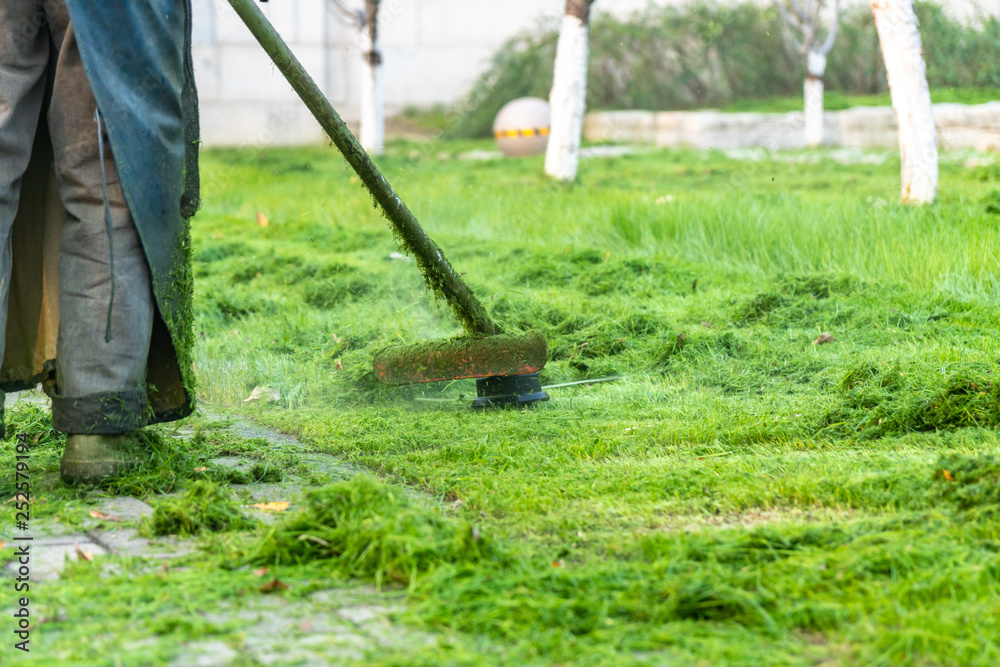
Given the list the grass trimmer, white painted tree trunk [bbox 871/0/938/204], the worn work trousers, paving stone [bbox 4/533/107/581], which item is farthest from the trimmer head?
white painted tree trunk [bbox 871/0/938/204]

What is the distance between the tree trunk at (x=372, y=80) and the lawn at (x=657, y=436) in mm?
8858

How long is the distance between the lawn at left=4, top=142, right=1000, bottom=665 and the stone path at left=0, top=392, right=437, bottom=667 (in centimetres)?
4

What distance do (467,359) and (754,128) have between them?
15028 millimetres

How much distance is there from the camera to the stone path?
1.51 metres

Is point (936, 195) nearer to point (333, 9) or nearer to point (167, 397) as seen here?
point (167, 397)

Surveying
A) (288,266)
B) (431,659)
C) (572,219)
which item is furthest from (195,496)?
(572,219)

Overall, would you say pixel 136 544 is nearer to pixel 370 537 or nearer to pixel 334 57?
pixel 370 537

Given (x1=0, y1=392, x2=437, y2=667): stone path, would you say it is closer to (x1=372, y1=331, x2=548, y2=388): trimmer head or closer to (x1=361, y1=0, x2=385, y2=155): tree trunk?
(x1=372, y1=331, x2=548, y2=388): trimmer head

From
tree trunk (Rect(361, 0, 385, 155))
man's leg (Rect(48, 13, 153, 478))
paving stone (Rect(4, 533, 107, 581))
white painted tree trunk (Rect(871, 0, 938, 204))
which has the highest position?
tree trunk (Rect(361, 0, 385, 155))

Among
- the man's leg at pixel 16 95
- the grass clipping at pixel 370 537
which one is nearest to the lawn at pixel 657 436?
the grass clipping at pixel 370 537

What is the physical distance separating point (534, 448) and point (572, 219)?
14.8ft

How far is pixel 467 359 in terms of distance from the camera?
10.7 ft

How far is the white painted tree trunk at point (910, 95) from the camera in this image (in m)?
7.09

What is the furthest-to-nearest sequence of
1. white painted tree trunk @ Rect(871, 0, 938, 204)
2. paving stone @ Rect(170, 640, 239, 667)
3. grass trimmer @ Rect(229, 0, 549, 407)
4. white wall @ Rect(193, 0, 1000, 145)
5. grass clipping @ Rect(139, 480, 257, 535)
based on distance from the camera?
white wall @ Rect(193, 0, 1000, 145)
white painted tree trunk @ Rect(871, 0, 938, 204)
grass trimmer @ Rect(229, 0, 549, 407)
grass clipping @ Rect(139, 480, 257, 535)
paving stone @ Rect(170, 640, 239, 667)
